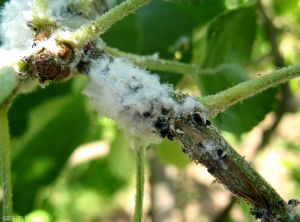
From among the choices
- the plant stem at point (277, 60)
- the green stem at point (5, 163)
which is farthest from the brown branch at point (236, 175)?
the plant stem at point (277, 60)

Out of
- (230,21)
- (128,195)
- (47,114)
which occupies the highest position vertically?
(230,21)

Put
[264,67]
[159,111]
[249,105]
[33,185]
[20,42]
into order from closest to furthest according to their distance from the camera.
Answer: [159,111], [20,42], [249,105], [33,185], [264,67]

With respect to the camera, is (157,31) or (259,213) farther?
(157,31)

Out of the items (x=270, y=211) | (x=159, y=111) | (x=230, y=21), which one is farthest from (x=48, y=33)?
(x=230, y=21)

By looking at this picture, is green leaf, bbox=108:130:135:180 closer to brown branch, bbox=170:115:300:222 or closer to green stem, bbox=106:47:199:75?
green stem, bbox=106:47:199:75

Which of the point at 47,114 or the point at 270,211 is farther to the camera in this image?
the point at 47,114

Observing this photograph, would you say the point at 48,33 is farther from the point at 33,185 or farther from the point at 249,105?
the point at 33,185

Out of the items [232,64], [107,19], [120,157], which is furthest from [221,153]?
[120,157]

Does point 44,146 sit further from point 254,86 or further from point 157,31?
point 254,86
